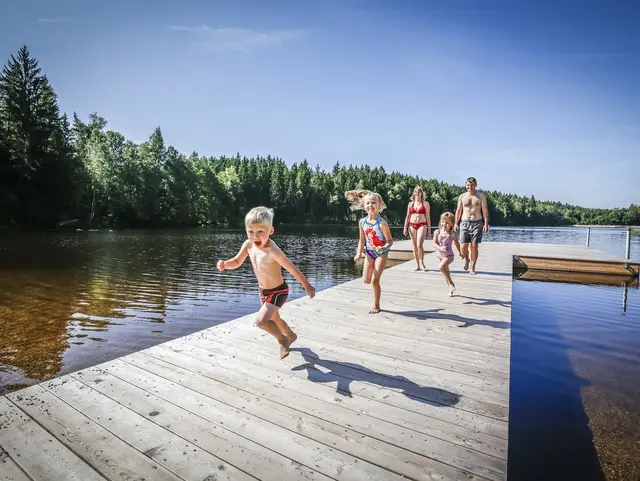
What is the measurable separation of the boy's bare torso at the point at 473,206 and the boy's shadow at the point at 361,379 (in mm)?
6370

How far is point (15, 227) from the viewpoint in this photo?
126 ft

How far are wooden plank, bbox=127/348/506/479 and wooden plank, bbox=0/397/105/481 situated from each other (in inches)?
41.3

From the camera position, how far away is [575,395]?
4.85 meters

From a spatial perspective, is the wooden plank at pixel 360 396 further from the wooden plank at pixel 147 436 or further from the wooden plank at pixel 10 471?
the wooden plank at pixel 10 471

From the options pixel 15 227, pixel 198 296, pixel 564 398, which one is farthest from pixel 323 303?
pixel 15 227

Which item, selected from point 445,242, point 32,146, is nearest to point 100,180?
point 32,146

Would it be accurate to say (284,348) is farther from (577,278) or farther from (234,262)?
(577,278)

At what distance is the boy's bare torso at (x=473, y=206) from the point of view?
8844 millimetres

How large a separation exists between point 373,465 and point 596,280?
46.7 feet

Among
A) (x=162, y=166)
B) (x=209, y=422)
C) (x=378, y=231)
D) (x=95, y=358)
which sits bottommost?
(x=95, y=358)

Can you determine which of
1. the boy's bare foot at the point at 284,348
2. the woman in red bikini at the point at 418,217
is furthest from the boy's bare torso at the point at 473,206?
the boy's bare foot at the point at 284,348

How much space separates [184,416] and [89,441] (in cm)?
61

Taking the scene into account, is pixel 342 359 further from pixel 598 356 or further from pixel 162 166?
pixel 162 166

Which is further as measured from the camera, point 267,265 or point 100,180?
point 100,180
